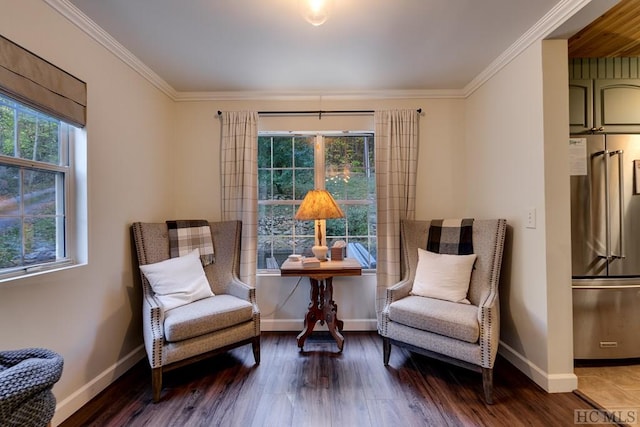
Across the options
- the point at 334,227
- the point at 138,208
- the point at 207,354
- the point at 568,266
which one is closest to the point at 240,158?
the point at 138,208

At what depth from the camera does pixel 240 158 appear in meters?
2.86

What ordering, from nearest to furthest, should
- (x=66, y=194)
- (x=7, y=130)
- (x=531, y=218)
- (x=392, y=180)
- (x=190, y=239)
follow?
(x=7, y=130) → (x=66, y=194) → (x=531, y=218) → (x=190, y=239) → (x=392, y=180)

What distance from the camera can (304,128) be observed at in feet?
9.87

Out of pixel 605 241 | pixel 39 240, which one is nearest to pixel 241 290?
pixel 39 240

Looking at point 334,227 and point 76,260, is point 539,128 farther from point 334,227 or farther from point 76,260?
point 76,260

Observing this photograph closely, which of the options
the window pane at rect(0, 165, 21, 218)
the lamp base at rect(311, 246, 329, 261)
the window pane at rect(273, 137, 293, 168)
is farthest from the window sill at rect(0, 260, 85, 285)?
the window pane at rect(273, 137, 293, 168)

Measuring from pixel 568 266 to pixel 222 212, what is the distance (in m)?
2.80

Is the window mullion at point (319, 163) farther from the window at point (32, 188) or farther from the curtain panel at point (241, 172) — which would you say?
the window at point (32, 188)

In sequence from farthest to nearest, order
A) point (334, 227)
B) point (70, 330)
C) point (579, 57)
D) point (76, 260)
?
point (334, 227), point (579, 57), point (76, 260), point (70, 330)

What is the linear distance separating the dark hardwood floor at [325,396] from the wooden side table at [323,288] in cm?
23

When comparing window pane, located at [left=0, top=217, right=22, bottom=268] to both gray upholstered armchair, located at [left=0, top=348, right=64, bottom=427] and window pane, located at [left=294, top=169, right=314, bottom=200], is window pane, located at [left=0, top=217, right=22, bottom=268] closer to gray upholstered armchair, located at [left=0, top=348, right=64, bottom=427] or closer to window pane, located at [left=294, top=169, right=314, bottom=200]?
gray upholstered armchair, located at [left=0, top=348, right=64, bottom=427]

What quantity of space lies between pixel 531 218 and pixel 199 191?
9.45 feet

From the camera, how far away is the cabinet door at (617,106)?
2.20 metres

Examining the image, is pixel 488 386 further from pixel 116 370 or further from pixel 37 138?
pixel 37 138
